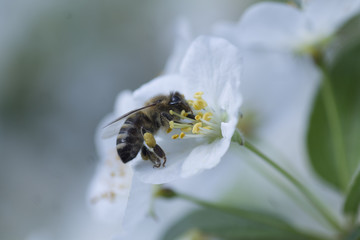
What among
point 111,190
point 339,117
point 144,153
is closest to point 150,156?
point 144,153

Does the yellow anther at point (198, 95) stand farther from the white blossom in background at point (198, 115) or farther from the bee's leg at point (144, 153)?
the bee's leg at point (144, 153)

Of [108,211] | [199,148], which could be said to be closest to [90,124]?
[108,211]

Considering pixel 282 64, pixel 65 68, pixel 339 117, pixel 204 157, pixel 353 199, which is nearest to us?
pixel 204 157

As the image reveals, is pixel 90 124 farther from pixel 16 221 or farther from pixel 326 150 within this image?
pixel 326 150

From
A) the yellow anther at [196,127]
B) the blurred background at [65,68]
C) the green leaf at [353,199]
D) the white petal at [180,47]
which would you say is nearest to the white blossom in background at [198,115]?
the yellow anther at [196,127]

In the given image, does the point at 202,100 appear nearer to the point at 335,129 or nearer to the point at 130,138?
the point at 130,138

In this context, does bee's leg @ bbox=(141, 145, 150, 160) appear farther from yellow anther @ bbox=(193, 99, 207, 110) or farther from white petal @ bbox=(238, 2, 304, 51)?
white petal @ bbox=(238, 2, 304, 51)

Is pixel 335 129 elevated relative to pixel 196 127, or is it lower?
lower
